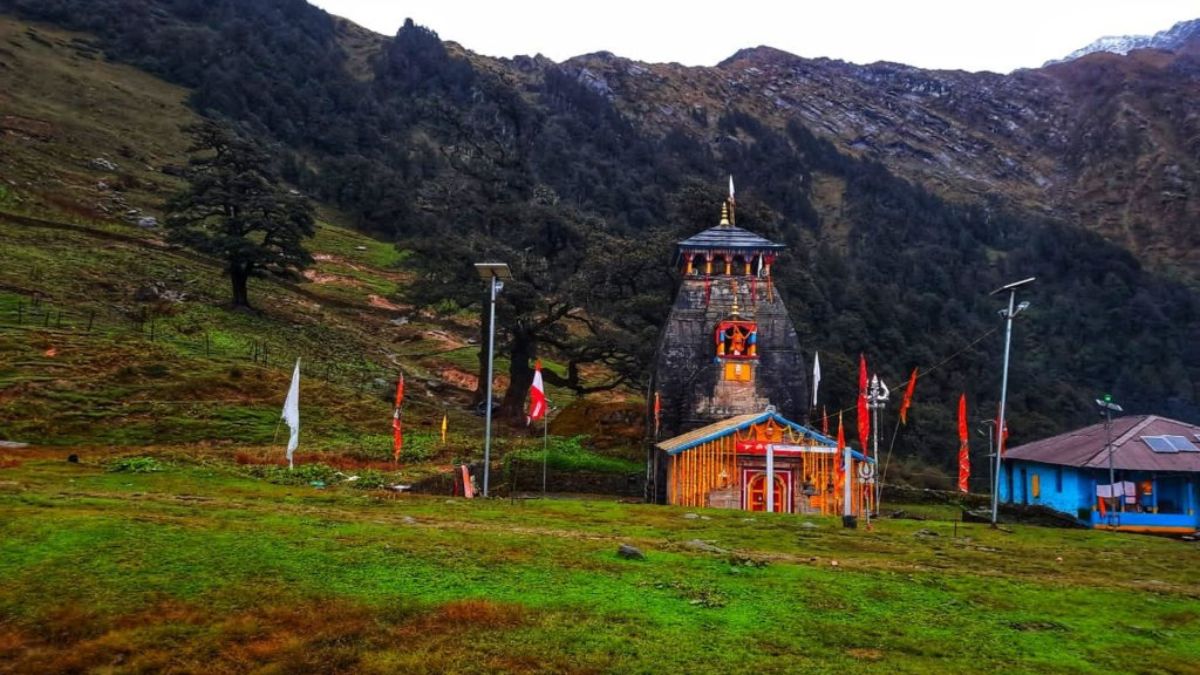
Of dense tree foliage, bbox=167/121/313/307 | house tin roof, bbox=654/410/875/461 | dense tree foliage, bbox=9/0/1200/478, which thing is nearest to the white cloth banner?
house tin roof, bbox=654/410/875/461

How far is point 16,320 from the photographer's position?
34750 millimetres

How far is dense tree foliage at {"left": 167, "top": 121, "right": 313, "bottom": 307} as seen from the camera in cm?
4734

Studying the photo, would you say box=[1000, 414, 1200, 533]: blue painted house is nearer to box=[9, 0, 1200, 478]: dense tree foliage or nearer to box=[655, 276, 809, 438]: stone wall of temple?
box=[655, 276, 809, 438]: stone wall of temple

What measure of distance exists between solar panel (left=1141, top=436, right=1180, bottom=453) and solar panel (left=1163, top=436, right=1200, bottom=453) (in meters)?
0.16

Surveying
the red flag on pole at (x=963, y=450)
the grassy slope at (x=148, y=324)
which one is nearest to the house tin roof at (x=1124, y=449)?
the red flag on pole at (x=963, y=450)

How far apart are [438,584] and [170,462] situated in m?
14.8

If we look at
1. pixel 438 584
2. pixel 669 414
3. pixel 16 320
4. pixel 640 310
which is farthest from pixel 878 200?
pixel 438 584

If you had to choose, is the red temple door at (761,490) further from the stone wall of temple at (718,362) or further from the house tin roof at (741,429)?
the stone wall of temple at (718,362)

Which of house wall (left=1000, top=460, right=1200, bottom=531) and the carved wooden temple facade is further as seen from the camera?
house wall (left=1000, top=460, right=1200, bottom=531)

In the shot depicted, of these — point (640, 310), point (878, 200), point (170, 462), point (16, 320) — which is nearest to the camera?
point (170, 462)

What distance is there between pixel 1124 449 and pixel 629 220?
92167 millimetres

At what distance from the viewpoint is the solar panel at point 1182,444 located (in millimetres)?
32656

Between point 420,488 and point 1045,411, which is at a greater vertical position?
point 1045,411

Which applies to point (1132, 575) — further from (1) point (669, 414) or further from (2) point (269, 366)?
(2) point (269, 366)
